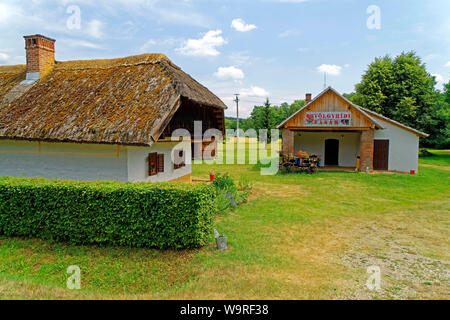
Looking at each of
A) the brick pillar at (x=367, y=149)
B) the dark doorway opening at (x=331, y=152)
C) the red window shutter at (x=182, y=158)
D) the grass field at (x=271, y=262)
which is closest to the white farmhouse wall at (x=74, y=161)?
the red window shutter at (x=182, y=158)

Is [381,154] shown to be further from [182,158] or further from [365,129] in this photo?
[182,158]

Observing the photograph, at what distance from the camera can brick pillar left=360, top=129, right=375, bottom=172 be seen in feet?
61.3

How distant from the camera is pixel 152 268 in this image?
568 centimetres

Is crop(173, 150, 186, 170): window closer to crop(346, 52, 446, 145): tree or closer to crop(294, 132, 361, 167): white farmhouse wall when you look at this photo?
crop(294, 132, 361, 167): white farmhouse wall

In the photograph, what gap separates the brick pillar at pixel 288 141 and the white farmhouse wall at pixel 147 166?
26.5ft

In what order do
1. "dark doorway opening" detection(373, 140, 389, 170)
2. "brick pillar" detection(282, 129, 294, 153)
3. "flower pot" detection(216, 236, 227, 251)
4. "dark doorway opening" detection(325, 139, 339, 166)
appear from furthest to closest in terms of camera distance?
1. "dark doorway opening" detection(325, 139, 339, 166)
2. "brick pillar" detection(282, 129, 294, 153)
3. "dark doorway opening" detection(373, 140, 389, 170)
4. "flower pot" detection(216, 236, 227, 251)

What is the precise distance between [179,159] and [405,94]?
82.5 feet

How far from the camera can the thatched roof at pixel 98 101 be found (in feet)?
30.6

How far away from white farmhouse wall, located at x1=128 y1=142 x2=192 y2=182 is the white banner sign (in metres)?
9.27

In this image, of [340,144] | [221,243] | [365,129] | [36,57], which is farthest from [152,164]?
[340,144]

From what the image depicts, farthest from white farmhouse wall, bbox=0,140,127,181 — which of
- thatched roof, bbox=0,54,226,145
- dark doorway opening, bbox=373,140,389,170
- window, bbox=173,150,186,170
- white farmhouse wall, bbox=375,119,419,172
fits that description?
white farmhouse wall, bbox=375,119,419,172

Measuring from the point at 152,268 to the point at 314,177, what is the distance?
1366 centimetres

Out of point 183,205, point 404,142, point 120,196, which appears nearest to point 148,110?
point 120,196
